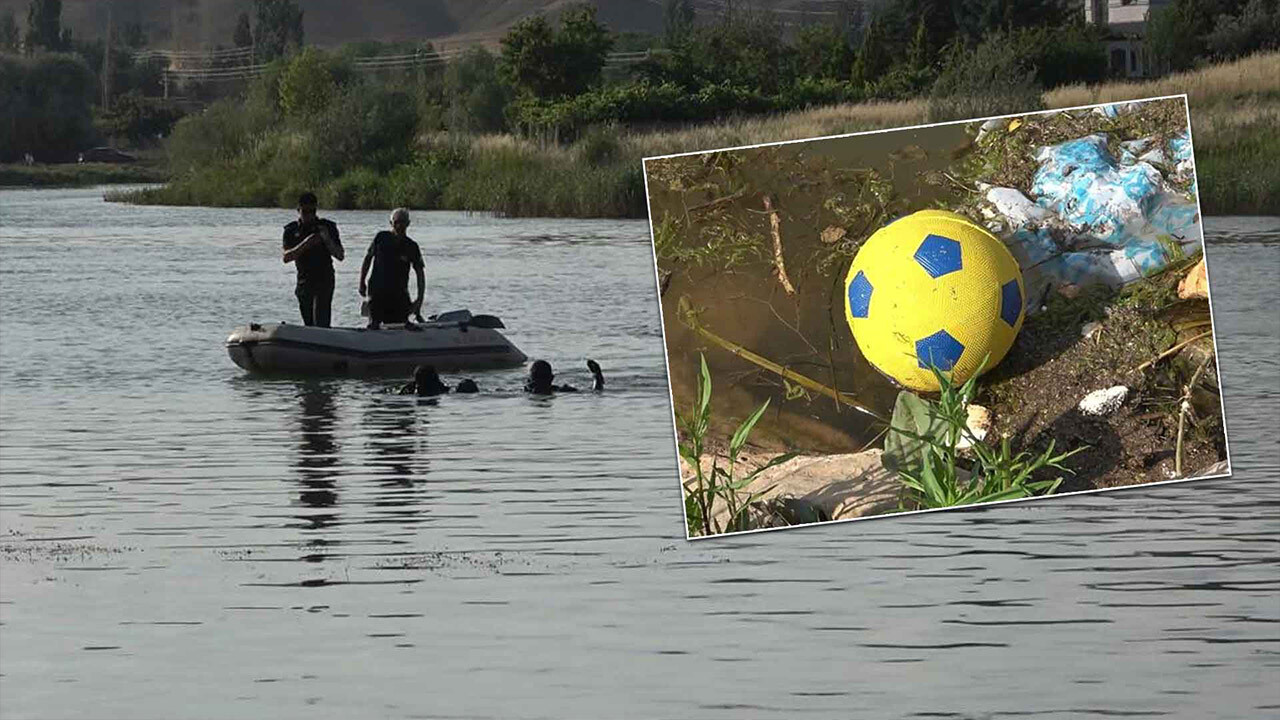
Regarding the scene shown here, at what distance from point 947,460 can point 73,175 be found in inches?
4197

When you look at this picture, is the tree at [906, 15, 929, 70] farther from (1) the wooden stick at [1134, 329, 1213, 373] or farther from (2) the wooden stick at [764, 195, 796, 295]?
(1) the wooden stick at [1134, 329, 1213, 373]

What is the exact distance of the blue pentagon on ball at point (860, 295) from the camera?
4.84m

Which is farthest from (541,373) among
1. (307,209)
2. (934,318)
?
(934,318)

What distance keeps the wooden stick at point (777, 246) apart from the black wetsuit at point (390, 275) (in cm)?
→ 1401

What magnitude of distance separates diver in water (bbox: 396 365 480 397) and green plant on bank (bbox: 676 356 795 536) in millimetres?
14816

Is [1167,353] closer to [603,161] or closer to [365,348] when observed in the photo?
[365,348]

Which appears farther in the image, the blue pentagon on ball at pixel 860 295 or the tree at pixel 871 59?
the tree at pixel 871 59

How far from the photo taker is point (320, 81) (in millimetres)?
97875

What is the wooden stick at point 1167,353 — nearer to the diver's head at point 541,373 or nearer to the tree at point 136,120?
the diver's head at point 541,373

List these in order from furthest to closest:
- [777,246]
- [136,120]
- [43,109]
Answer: [136,120] → [43,109] → [777,246]

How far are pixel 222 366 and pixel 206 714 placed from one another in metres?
16.5

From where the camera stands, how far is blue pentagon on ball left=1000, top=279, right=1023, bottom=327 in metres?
4.73

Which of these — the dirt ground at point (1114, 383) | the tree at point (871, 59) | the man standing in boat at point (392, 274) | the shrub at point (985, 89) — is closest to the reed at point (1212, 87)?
the shrub at point (985, 89)

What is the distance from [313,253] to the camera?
20562 millimetres
